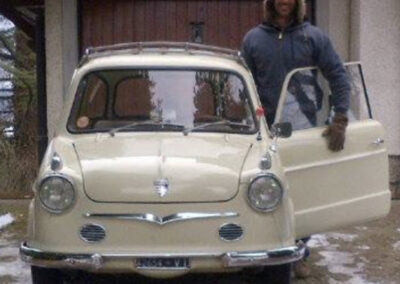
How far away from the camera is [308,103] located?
7.47 m

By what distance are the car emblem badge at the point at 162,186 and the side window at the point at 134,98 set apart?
1.05 meters

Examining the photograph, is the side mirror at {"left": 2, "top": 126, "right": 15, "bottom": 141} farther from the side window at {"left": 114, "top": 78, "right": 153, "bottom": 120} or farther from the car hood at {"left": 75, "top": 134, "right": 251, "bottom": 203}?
the car hood at {"left": 75, "top": 134, "right": 251, "bottom": 203}

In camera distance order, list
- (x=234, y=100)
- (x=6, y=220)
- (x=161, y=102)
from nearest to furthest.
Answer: (x=161, y=102) → (x=234, y=100) → (x=6, y=220)

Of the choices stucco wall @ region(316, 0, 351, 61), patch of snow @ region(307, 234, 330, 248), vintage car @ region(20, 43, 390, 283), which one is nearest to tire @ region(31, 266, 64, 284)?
vintage car @ region(20, 43, 390, 283)

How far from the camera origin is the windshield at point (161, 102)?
23.5 ft

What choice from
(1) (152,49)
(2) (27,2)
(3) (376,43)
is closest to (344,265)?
(1) (152,49)

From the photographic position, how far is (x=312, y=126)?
7410 millimetres

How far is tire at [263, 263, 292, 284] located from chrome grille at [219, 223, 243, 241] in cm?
48

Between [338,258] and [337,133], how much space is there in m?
1.43

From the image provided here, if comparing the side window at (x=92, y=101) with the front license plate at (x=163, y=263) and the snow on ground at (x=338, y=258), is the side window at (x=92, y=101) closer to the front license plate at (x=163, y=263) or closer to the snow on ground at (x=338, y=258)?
the front license plate at (x=163, y=263)

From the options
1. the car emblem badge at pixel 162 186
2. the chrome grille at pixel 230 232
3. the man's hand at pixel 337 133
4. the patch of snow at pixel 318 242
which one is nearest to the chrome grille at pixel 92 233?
the car emblem badge at pixel 162 186

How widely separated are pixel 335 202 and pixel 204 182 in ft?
4.59

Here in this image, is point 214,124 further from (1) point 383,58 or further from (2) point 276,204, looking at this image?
(1) point 383,58

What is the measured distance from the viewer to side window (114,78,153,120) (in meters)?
7.28
